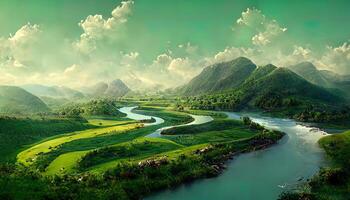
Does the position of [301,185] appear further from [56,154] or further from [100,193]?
[56,154]

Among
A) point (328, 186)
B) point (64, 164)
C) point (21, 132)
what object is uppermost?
point (21, 132)

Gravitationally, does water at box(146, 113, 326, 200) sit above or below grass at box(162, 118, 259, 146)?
below

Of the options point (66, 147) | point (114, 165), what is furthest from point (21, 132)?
point (114, 165)

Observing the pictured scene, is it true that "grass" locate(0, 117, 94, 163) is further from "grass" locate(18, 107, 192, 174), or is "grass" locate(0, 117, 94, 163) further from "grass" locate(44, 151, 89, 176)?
"grass" locate(44, 151, 89, 176)

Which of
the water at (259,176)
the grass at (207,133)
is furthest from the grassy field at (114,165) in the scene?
the water at (259,176)

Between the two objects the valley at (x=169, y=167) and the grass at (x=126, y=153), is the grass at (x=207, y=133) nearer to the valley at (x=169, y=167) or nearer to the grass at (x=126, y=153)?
the valley at (x=169, y=167)

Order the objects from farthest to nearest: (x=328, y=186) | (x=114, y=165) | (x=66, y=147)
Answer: (x=66, y=147), (x=114, y=165), (x=328, y=186)

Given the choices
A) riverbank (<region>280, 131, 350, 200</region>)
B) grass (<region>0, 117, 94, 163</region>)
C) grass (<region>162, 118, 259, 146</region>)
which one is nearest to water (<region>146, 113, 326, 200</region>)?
riverbank (<region>280, 131, 350, 200</region>)

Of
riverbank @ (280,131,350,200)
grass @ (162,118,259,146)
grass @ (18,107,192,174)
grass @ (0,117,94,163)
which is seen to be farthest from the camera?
grass @ (162,118,259,146)

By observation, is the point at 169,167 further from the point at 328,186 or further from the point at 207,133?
the point at 207,133
